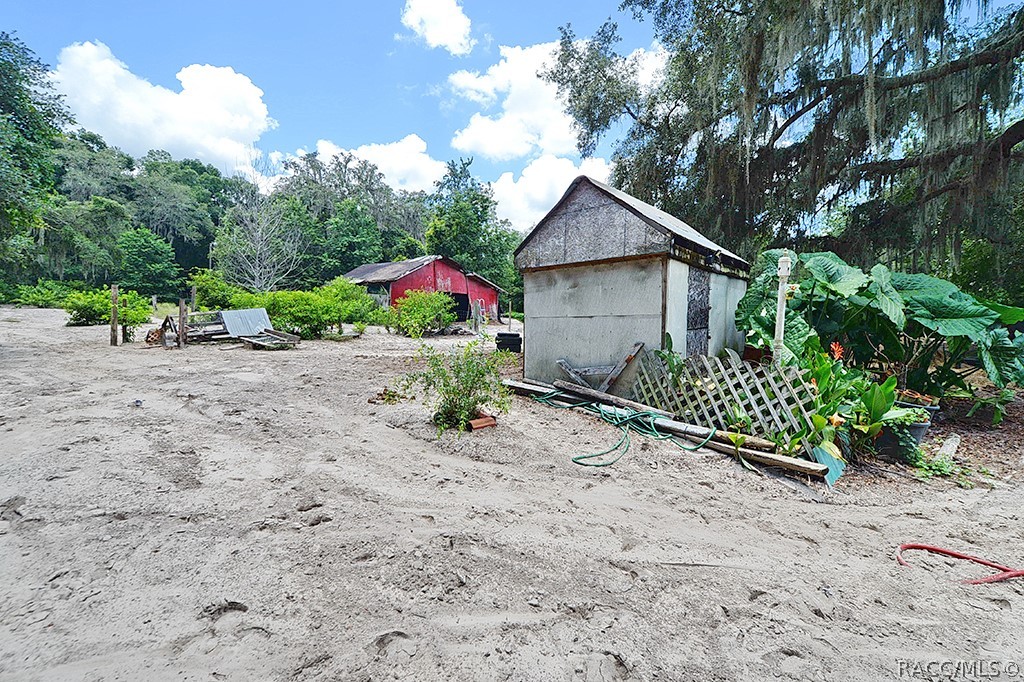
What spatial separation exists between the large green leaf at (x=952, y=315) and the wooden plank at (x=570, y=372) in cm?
418

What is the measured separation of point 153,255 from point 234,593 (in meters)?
39.8

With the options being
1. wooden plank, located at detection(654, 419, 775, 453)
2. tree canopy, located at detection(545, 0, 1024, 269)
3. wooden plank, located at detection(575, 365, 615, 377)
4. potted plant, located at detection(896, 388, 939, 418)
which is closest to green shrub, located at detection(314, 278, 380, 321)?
tree canopy, located at detection(545, 0, 1024, 269)

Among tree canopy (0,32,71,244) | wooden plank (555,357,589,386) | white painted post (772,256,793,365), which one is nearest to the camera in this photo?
white painted post (772,256,793,365)

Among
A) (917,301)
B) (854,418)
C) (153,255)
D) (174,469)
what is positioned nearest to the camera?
(174,469)

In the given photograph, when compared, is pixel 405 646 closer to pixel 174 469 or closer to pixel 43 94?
pixel 174 469

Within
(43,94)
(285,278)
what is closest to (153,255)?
(285,278)

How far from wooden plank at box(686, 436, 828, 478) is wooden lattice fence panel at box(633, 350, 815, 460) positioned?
26cm

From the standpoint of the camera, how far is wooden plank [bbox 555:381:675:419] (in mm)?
5017

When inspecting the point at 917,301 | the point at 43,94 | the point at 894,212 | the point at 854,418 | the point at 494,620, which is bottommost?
the point at 494,620

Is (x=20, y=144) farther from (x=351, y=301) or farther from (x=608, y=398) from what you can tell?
(x=608, y=398)

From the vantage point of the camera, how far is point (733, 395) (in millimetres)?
4504

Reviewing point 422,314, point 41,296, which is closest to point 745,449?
point 422,314

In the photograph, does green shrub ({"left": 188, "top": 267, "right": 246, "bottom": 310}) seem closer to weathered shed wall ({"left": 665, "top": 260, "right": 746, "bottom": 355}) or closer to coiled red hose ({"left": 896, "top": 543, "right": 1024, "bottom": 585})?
weathered shed wall ({"left": 665, "top": 260, "right": 746, "bottom": 355})

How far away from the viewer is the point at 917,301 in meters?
5.42
